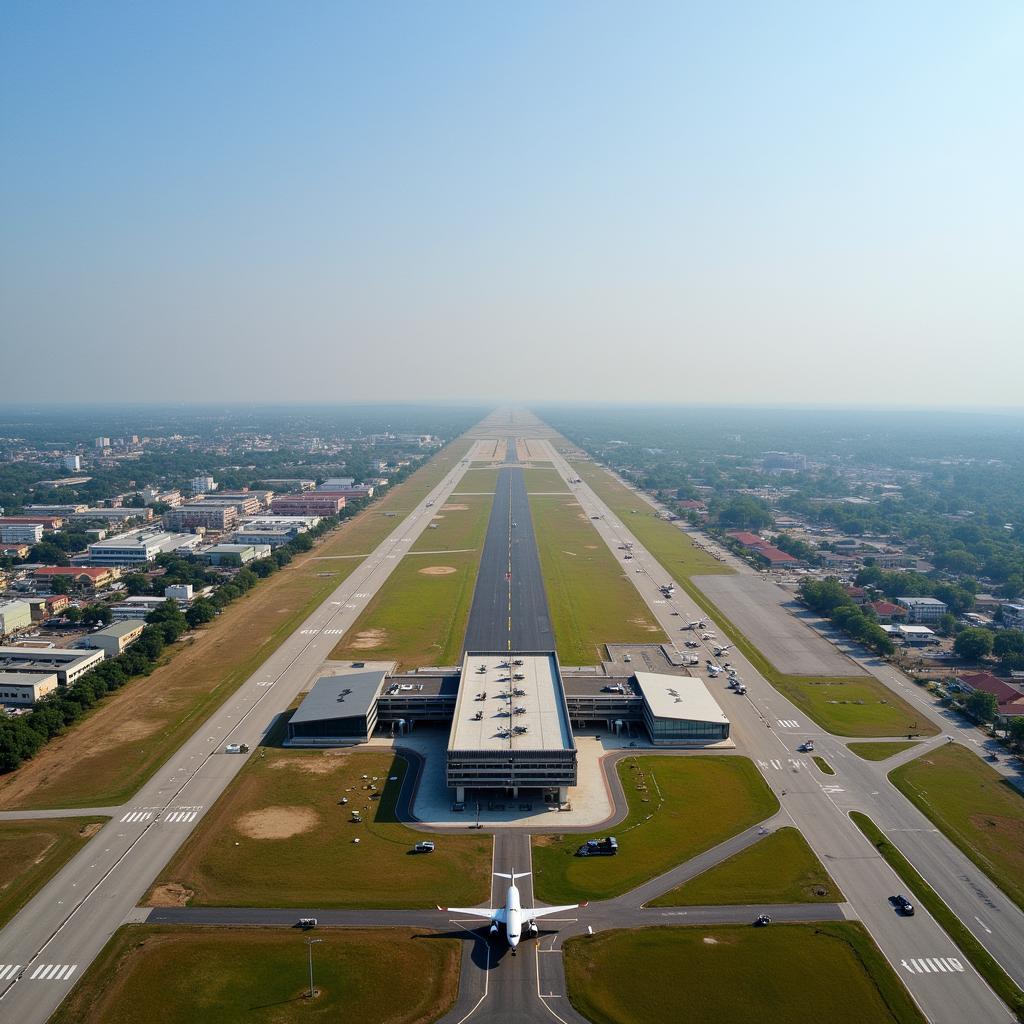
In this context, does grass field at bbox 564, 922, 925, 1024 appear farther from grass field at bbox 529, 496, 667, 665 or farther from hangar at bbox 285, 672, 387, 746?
grass field at bbox 529, 496, 667, 665

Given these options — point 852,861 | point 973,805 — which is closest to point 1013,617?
point 973,805

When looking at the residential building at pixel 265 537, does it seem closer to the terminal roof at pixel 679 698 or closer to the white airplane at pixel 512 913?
the terminal roof at pixel 679 698

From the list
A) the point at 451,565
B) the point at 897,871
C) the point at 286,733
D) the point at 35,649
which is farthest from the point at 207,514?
the point at 897,871

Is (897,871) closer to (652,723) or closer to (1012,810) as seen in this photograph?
(1012,810)

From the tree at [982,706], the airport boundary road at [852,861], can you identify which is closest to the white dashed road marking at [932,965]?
the airport boundary road at [852,861]

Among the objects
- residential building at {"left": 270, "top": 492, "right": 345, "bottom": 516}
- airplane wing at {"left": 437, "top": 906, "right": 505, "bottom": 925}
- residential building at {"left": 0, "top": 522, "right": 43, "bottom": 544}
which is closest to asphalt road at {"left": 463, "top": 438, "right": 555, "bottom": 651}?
airplane wing at {"left": 437, "top": 906, "right": 505, "bottom": 925}

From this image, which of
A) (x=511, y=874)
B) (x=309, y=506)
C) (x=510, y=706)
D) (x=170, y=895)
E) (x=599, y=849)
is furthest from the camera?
(x=309, y=506)

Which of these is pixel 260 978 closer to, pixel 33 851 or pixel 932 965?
pixel 33 851
